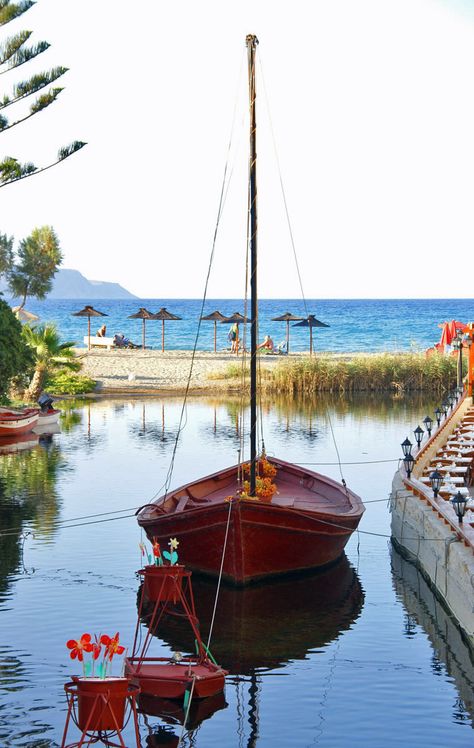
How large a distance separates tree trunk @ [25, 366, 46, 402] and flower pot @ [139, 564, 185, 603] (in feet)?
91.5

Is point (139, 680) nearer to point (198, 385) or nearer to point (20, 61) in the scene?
point (20, 61)

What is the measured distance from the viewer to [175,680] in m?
10.6

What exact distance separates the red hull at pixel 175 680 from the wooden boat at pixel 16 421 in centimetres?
2034

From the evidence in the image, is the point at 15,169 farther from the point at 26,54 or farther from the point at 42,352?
the point at 42,352

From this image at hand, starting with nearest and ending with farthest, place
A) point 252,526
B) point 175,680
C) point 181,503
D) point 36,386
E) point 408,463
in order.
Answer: point 175,680 < point 252,526 < point 181,503 < point 408,463 < point 36,386

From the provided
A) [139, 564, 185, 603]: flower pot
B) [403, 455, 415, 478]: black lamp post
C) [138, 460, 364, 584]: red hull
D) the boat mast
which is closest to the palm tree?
[403, 455, 415, 478]: black lamp post

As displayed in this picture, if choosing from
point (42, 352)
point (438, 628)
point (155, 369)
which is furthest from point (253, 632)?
point (155, 369)

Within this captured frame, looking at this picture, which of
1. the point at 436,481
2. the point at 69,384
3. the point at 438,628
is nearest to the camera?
the point at 438,628

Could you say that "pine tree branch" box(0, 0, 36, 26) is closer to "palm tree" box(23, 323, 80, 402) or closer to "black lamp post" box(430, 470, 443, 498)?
"palm tree" box(23, 323, 80, 402)

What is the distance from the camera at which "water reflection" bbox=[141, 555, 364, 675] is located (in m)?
12.3

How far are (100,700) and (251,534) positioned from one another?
6.55 meters

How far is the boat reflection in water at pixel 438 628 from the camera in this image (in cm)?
1109

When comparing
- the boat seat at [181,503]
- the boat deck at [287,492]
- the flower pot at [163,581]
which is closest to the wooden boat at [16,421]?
the boat deck at [287,492]

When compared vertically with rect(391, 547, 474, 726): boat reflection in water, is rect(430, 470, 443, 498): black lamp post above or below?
above
